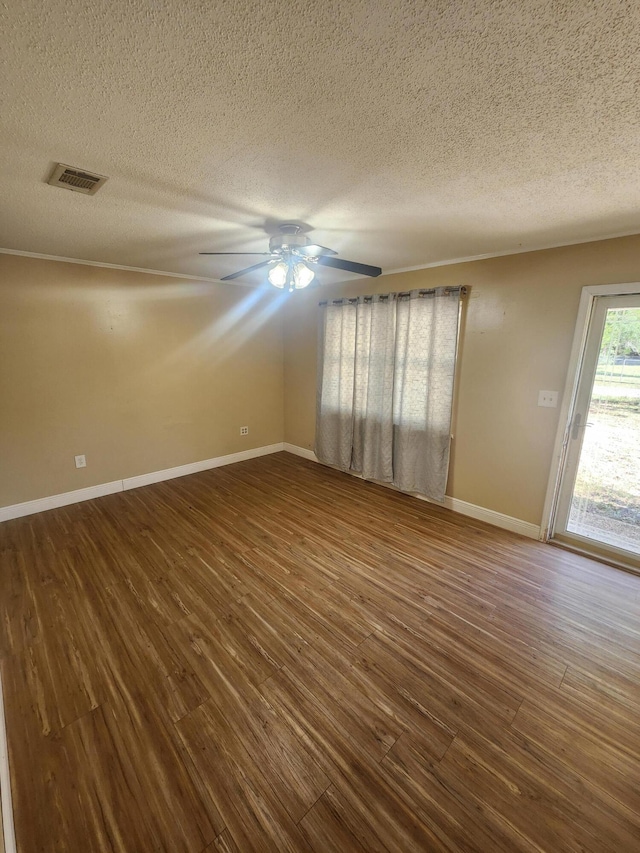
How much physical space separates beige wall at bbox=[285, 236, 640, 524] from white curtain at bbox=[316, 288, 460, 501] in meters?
0.16

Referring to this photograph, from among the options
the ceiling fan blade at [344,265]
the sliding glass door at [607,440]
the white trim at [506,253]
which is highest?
the white trim at [506,253]

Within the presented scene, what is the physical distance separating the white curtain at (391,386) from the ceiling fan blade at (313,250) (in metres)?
1.19

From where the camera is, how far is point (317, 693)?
1563 millimetres

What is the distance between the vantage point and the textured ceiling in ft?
2.73

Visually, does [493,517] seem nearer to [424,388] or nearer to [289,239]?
[424,388]

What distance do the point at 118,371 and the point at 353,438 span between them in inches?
105

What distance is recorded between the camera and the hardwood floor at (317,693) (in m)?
1.14

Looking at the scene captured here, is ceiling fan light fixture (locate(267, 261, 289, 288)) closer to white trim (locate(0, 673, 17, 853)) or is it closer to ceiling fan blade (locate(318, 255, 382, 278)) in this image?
ceiling fan blade (locate(318, 255, 382, 278))

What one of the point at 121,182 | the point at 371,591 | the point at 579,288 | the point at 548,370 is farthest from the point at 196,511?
the point at 579,288

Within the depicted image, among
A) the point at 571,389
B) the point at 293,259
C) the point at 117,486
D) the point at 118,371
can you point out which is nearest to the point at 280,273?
the point at 293,259

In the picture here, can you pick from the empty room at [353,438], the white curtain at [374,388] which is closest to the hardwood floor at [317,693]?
the empty room at [353,438]

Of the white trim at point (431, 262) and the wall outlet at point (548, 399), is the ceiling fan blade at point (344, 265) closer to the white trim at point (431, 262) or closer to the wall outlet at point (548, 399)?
the white trim at point (431, 262)

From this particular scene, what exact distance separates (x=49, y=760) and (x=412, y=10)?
267 centimetres

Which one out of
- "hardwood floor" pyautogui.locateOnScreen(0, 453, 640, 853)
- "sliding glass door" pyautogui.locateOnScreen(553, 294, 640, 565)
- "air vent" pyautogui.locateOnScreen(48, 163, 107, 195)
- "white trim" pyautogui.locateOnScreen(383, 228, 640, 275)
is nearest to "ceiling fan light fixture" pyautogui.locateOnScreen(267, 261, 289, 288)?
"air vent" pyautogui.locateOnScreen(48, 163, 107, 195)
